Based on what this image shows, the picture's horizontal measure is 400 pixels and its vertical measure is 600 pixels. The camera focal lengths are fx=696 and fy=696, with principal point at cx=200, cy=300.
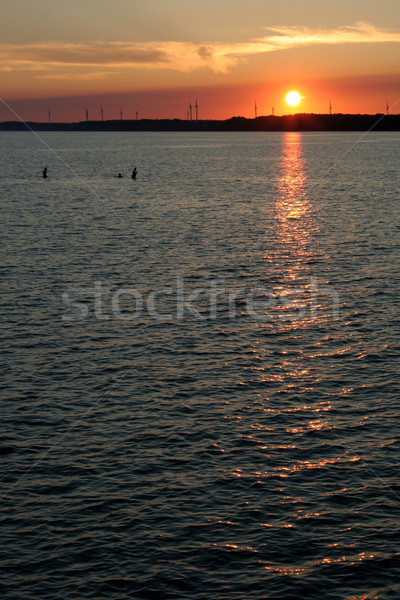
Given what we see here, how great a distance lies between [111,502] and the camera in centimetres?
2609

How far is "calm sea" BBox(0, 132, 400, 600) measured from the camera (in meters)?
22.7

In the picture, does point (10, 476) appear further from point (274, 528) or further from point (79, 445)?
point (274, 528)

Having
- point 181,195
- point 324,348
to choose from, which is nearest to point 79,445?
point 324,348

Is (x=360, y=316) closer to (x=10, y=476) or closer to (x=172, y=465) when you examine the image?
(x=172, y=465)

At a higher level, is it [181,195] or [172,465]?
[181,195]

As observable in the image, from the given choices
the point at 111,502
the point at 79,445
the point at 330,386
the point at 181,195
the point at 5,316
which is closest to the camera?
the point at 111,502

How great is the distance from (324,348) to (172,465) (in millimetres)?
17447

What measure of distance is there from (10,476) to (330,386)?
57.3 ft

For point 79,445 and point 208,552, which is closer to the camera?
point 208,552

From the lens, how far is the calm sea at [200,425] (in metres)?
22.7

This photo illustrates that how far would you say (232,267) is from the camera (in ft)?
223

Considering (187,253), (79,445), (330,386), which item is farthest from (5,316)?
(187,253)

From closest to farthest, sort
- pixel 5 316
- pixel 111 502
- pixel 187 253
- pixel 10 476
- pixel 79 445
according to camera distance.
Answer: pixel 111 502 → pixel 10 476 → pixel 79 445 → pixel 5 316 → pixel 187 253

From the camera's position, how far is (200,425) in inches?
1288
